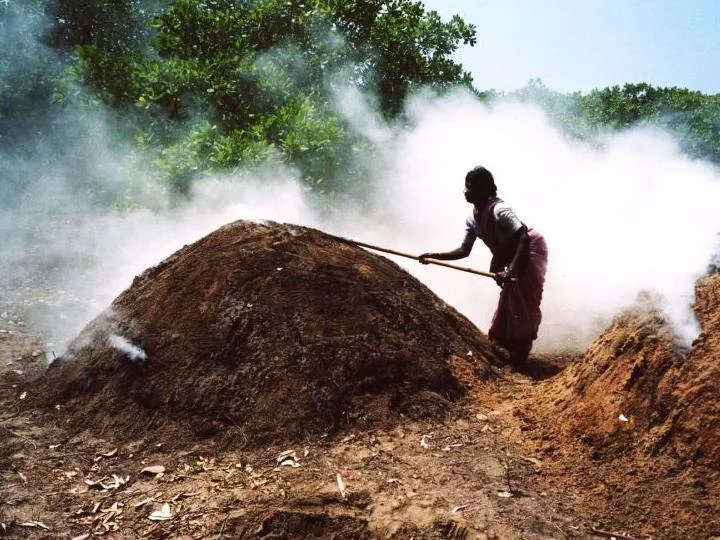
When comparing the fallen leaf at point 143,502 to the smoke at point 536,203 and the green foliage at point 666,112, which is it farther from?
the green foliage at point 666,112

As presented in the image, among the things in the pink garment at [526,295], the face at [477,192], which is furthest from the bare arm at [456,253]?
the pink garment at [526,295]

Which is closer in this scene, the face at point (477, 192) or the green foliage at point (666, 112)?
the face at point (477, 192)

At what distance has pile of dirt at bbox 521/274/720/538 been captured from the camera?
271 cm

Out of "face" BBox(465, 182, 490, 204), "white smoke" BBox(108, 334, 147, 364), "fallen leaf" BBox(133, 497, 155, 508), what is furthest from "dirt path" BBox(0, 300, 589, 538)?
"face" BBox(465, 182, 490, 204)

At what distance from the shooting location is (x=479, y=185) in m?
4.85

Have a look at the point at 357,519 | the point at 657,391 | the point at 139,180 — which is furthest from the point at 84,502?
the point at 139,180

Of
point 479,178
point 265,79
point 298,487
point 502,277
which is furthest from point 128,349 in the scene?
point 265,79

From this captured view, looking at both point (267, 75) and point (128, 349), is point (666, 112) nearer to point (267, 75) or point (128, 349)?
point (267, 75)

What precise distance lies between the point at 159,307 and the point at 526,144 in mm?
9913

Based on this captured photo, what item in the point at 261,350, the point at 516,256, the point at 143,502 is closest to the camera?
the point at 143,502

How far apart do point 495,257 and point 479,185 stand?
0.70 meters

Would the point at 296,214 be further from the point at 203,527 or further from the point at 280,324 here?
the point at 203,527

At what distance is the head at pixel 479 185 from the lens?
483 centimetres

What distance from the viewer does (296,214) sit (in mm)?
8523
